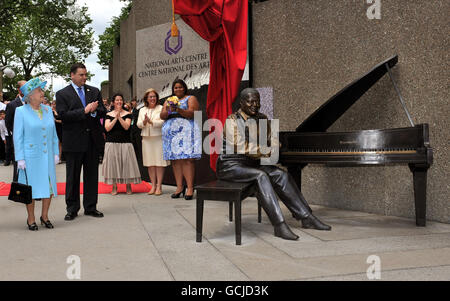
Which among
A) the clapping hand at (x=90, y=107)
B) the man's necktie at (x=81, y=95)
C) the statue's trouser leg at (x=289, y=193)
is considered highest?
the man's necktie at (x=81, y=95)

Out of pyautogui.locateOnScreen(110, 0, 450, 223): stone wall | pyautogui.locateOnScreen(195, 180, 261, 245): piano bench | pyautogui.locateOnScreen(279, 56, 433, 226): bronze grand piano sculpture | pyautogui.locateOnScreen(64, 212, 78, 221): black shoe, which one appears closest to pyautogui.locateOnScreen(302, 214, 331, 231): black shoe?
pyautogui.locateOnScreen(279, 56, 433, 226): bronze grand piano sculpture

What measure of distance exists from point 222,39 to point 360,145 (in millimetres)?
2336

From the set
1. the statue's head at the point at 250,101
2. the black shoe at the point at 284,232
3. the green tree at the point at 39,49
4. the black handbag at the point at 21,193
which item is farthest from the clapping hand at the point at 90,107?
the green tree at the point at 39,49

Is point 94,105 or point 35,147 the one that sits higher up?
point 94,105

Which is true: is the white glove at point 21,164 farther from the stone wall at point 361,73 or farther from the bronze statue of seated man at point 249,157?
the stone wall at point 361,73

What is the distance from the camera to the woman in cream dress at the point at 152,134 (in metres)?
7.45

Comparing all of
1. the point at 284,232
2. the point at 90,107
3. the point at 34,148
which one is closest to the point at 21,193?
the point at 34,148

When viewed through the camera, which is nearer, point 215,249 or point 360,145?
point 215,249

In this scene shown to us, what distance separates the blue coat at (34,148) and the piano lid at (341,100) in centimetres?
289

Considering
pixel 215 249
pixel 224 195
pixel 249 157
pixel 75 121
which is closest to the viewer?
pixel 215 249

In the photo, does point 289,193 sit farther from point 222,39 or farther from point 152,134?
point 152,134

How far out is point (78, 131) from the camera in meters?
5.38

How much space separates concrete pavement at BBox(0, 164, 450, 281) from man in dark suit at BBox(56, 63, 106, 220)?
0.43 metres
